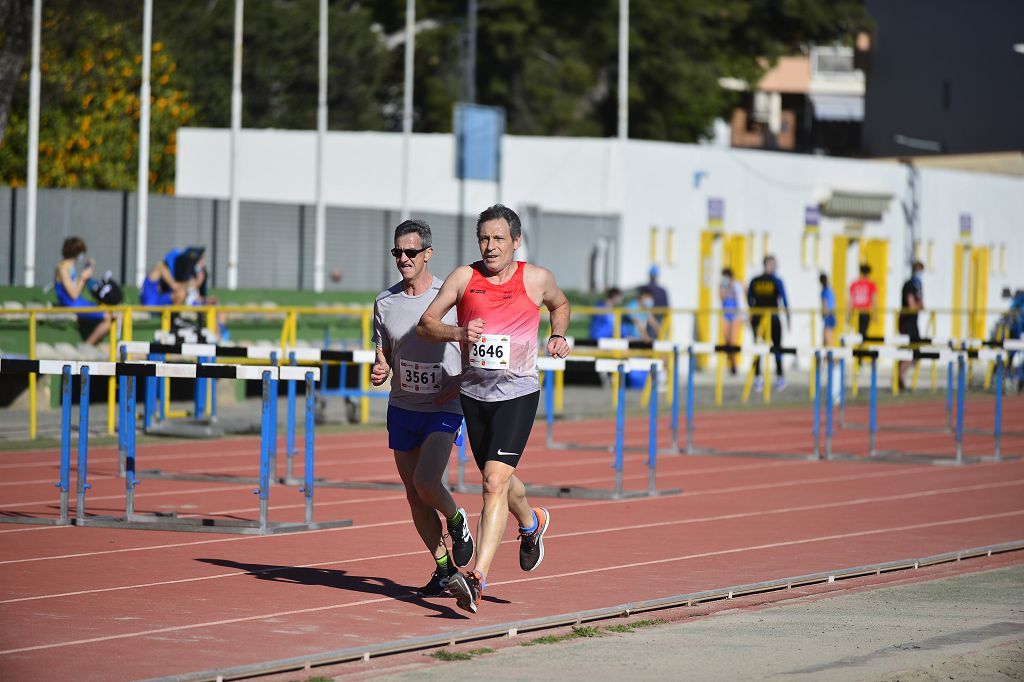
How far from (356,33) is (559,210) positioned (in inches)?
967

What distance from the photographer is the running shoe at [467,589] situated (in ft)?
29.2

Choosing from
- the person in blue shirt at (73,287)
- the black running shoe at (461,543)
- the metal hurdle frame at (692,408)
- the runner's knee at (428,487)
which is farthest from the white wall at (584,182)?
the runner's knee at (428,487)

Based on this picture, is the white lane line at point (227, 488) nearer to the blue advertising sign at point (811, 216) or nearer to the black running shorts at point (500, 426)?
the black running shorts at point (500, 426)

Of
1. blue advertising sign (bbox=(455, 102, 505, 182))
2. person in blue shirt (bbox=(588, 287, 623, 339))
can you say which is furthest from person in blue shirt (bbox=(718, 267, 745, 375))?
blue advertising sign (bbox=(455, 102, 505, 182))

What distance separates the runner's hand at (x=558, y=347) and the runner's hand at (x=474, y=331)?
35cm

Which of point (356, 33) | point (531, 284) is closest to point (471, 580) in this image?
point (531, 284)

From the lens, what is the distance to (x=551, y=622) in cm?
900

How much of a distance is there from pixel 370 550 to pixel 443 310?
8.86 feet

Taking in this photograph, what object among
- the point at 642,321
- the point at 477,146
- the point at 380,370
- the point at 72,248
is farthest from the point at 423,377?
the point at 477,146

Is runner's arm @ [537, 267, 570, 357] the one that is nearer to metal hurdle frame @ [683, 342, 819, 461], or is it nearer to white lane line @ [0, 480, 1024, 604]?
white lane line @ [0, 480, 1024, 604]

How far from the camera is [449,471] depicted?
1662 centimetres

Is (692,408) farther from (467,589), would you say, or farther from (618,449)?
(467,589)

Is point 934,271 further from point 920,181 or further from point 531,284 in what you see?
point 531,284

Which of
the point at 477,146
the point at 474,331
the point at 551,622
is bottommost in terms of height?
the point at 551,622
